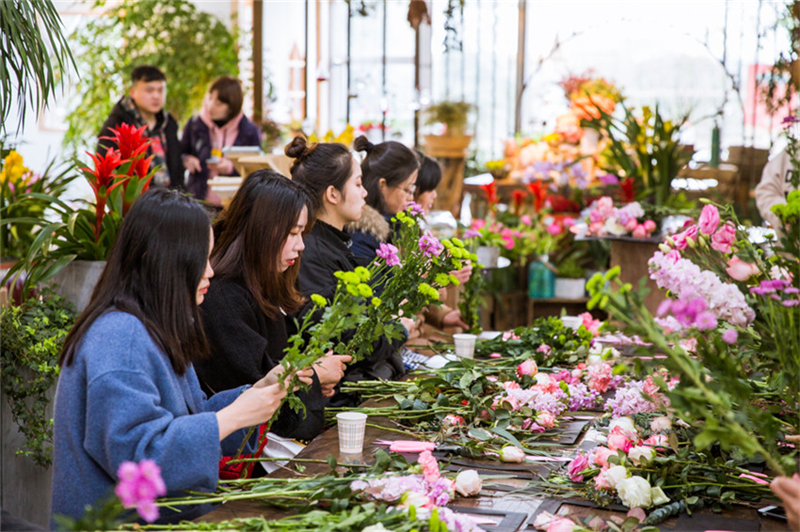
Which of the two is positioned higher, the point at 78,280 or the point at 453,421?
the point at 78,280

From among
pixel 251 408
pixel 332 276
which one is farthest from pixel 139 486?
pixel 332 276

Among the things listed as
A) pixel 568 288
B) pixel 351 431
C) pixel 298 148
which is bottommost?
pixel 568 288

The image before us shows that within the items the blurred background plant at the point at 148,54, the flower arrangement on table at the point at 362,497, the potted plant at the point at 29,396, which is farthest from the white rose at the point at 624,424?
the blurred background plant at the point at 148,54

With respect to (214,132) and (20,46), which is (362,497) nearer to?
(20,46)

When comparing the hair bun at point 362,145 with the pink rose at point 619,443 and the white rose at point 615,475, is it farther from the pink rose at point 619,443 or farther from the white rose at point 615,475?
the white rose at point 615,475

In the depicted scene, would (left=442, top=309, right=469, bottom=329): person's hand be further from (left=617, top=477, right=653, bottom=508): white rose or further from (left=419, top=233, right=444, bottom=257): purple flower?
(left=617, top=477, right=653, bottom=508): white rose

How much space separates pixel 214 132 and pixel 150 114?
674 mm

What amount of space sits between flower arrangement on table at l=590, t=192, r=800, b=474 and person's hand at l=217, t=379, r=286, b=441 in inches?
24.5

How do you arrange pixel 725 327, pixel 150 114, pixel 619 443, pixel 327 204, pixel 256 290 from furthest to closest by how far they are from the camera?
pixel 150 114, pixel 327 204, pixel 256 290, pixel 725 327, pixel 619 443

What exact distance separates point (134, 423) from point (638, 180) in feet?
12.5

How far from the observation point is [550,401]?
2021 millimetres

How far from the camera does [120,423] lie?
141cm

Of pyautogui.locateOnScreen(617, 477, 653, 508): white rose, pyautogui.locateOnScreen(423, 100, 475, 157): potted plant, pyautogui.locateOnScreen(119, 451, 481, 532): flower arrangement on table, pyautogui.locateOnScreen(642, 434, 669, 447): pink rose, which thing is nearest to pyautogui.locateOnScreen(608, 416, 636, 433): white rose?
pyautogui.locateOnScreen(642, 434, 669, 447): pink rose

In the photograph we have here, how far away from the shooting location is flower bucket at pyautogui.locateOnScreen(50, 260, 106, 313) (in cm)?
277
